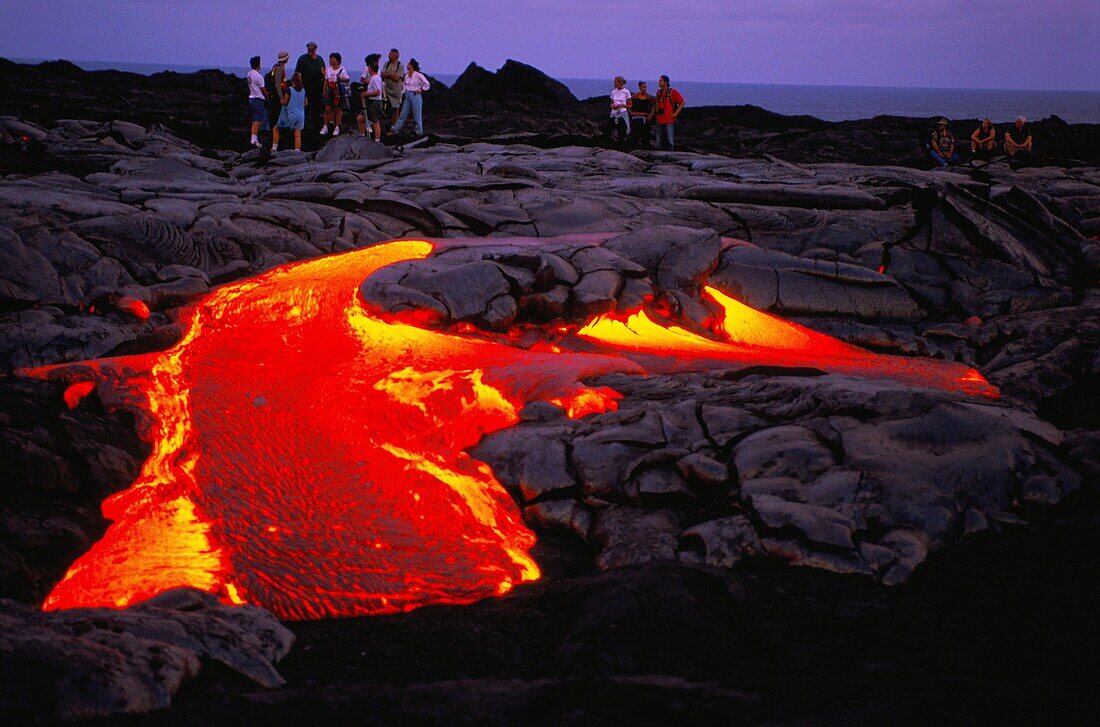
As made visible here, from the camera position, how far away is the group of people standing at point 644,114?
17125 mm

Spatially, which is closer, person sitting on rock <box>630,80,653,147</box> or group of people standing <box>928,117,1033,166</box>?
group of people standing <box>928,117,1033,166</box>

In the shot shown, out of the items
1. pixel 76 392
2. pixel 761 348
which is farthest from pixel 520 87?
pixel 76 392

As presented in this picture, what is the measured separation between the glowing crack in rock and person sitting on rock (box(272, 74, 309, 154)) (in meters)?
7.76

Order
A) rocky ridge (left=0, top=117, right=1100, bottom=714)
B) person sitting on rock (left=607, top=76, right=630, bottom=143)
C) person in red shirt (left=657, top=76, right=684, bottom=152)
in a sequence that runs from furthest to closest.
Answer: person sitting on rock (left=607, top=76, right=630, bottom=143) → person in red shirt (left=657, top=76, right=684, bottom=152) → rocky ridge (left=0, top=117, right=1100, bottom=714)

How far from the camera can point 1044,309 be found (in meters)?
8.80

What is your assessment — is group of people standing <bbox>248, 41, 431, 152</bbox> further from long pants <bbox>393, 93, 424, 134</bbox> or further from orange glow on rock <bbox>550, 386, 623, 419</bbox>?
orange glow on rock <bbox>550, 386, 623, 419</bbox>

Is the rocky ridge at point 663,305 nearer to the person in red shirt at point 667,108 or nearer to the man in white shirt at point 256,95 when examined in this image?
the man in white shirt at point 256,95

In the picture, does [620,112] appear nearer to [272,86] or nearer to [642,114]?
[642,114]

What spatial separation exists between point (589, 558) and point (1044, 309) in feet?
21.0

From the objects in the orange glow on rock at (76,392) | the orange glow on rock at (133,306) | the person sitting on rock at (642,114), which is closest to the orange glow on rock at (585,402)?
the orange glow on rock at (76,392)

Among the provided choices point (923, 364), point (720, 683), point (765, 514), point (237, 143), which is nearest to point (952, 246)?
point (923, 364)

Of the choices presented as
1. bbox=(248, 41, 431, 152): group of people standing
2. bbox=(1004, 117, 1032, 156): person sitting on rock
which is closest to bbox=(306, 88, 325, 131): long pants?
bbox=(248, 41, 431, 152): group of people standing

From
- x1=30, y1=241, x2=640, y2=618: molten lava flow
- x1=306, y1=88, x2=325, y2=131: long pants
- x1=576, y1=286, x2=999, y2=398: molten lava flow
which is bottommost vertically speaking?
x1=30, y1=241, x2=640, y2=618: molten lava flow

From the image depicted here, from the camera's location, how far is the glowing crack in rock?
4.57m
